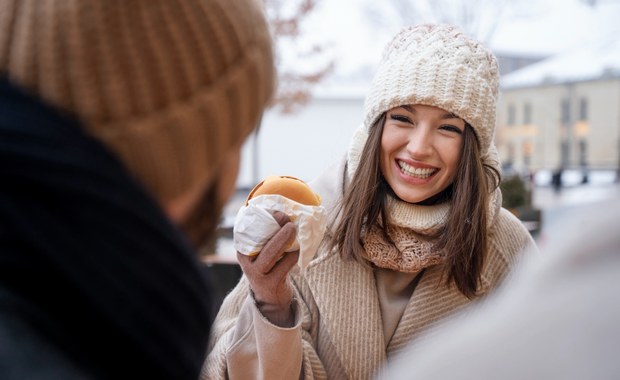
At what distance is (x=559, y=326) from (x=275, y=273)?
153 centimetres

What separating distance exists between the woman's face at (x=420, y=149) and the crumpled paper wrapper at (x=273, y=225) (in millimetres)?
381

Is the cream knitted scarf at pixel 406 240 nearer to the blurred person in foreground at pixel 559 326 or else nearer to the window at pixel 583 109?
the blurred person in foreground at pixel 559 326

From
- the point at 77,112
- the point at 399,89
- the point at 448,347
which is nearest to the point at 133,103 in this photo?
the point at 77,112

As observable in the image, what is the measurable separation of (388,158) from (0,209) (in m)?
1.74

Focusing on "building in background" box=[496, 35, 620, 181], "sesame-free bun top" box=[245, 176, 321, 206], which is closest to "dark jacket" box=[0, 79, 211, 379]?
"sesame-free bun top" box=[245, 176, 321, 206]

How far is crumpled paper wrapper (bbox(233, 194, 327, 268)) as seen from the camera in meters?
1.99

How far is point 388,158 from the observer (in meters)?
2.37

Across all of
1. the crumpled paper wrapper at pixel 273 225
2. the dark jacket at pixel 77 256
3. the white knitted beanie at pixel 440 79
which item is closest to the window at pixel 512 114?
the white knitted beanie at pixel 440 79

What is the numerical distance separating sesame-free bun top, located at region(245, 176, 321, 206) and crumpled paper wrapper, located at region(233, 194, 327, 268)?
4 cm

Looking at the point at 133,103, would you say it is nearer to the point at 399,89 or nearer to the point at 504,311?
the point at 504,311

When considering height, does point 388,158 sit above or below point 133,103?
below

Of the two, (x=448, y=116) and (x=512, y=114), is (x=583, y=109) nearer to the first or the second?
(x=512, y=114)

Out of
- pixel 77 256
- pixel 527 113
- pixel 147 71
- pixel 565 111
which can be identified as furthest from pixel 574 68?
pixel 77 256

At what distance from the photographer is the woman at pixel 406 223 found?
226 centimetres
